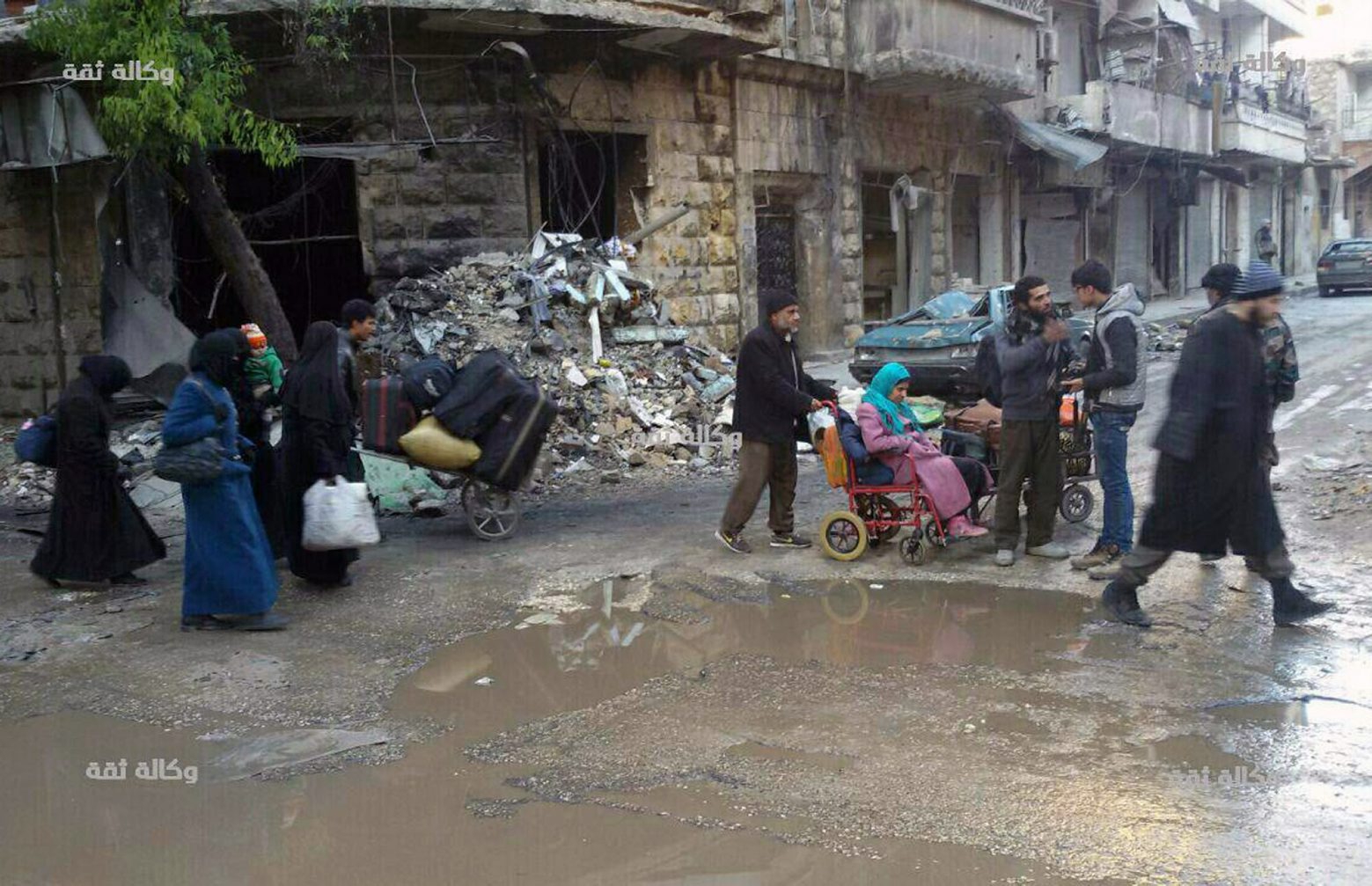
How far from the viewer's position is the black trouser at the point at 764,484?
7750mm

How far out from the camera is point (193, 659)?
235 inches

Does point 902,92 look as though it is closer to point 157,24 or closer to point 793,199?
point 793,199

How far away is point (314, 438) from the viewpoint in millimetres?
6988

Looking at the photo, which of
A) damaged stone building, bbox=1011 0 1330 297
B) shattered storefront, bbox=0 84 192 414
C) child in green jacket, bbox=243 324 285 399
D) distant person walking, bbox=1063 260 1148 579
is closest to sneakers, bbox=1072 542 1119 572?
distant person walking, bbox=1063 260 1148 579

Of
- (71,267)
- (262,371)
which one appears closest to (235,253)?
(71,267)

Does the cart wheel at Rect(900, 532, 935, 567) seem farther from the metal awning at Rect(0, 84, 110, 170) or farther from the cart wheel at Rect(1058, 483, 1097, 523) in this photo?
the metal awning at Rect(0, 84, 110, 170)

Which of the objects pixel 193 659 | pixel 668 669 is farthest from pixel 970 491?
pixel 193 659

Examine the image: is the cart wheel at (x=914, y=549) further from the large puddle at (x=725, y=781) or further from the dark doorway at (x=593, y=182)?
the dark doorway at (x=593, y=182)

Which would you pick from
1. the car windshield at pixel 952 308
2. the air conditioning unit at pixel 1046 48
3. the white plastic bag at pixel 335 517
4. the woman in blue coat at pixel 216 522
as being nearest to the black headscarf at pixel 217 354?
the woman in blue coat at pixel 216 522

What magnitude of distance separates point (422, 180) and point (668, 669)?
9164mm

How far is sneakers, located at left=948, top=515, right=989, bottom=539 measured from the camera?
7.25 m

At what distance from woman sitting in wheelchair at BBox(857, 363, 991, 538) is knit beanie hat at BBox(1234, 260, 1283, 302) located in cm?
203

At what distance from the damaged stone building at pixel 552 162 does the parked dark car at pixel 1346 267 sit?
1036cm

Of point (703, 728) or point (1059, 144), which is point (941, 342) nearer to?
point (703, 728)
